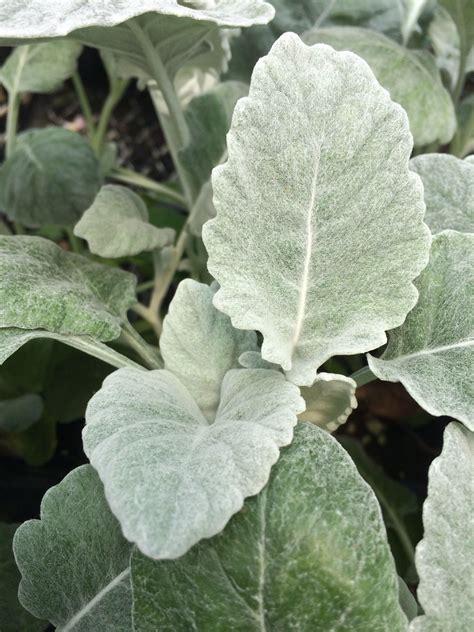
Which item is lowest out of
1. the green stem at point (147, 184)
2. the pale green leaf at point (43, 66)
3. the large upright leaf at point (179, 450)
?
the green stem at point (147, 184)

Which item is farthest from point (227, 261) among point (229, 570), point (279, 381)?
point (229, 570)

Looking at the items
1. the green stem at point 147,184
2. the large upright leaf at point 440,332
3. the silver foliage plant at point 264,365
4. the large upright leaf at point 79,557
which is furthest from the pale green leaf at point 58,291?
the green stem at point 147,184

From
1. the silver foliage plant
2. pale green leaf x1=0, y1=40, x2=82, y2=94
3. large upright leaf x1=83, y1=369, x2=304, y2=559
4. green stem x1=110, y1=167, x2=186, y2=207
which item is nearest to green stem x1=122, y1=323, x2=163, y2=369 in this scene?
the silver foliage plant

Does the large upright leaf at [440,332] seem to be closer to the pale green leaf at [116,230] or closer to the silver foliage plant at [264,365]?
the silver foliage plant at [264,365]

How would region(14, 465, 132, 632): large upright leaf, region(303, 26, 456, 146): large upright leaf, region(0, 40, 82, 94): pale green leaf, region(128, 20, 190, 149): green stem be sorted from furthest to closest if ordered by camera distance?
region(0, 40, 82, 94): pale green leaf
region(303, 26, 456, 146): large upright leaf
region(128, 20, 190, 149): green stem
region(14, 465, 132, 632): large upright leaf

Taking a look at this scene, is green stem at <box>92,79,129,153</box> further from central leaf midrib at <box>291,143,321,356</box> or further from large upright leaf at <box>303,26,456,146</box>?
central leaf midrib at <box>291,143,321,356</box>

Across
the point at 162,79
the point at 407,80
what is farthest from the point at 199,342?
the point at 407,80

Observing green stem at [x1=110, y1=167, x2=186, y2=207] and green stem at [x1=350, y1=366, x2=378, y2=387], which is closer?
green stem at [x1=350, y1=366, x2=378, y2=387]
